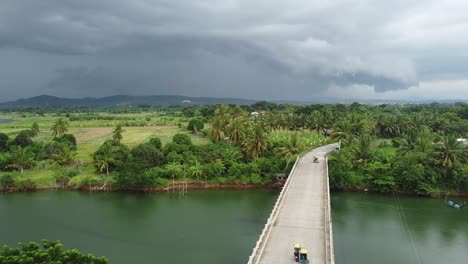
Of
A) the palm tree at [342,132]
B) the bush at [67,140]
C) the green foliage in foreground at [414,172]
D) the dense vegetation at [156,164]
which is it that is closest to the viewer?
the green foliage in foreground at [414,172]

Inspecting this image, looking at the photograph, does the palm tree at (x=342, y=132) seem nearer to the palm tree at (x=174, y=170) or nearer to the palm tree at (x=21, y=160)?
the palm tree at (x=174, y=170)

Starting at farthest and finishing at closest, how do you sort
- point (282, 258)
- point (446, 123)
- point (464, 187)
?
1. point (446, 123)
2. point (464, 187)
3. point (282, 258)

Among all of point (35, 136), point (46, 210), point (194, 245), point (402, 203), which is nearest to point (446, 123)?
Answer: point (402, 203)

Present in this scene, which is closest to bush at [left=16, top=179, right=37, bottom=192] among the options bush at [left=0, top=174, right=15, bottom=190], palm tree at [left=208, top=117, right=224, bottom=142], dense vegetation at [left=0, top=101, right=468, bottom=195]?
dense vegetation at [left=0, top=101, right=468, bottom=195]

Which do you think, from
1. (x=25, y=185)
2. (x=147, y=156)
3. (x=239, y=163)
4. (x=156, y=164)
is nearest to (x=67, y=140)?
(x=25, y=185)

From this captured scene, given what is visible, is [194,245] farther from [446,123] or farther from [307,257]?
[446,123]

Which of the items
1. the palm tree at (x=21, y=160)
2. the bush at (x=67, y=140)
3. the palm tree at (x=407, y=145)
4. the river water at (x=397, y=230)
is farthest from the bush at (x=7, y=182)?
the palm tree at (x=407, y=145)
